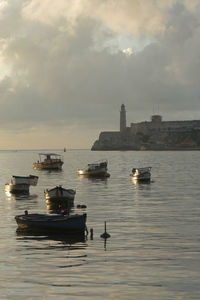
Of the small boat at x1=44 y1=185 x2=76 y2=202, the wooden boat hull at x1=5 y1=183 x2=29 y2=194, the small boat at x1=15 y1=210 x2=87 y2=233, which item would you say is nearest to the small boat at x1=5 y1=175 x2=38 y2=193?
the wooden boat hull at x1=5 y1=183 x2=29 y2=194

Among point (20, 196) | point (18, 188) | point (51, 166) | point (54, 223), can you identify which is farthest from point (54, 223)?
point (51, 166)

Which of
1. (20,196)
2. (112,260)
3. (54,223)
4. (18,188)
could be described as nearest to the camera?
(112,260)

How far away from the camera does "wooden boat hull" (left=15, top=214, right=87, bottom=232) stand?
32969 mm

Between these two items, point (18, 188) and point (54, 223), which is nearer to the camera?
point (54, 223)

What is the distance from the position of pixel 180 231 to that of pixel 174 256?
27.0ft

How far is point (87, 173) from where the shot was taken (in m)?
104

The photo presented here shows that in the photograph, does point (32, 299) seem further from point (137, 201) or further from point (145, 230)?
point (137, 201)

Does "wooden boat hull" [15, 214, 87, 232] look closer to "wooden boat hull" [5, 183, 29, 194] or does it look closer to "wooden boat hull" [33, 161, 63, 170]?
"wooden boat hull" [5, 183, 29, 194]

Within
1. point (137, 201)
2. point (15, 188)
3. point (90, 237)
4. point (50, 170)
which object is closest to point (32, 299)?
point (90, 237)

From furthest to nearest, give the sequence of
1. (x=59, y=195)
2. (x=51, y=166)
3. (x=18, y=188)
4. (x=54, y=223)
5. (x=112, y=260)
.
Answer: (x=51, y=166)
(x=18, y=188)
(x=59, y=195)
(x=54, y=223)
(x=112, y=260)

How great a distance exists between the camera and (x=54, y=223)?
33.5 m

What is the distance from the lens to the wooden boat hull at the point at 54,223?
108 ft

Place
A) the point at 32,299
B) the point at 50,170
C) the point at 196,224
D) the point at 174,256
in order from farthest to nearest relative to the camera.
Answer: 1. the point at 50,170
2. the point at 196,224
3. the point at 174,256
4. the point at 32,299

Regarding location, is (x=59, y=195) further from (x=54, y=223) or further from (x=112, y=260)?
(x=112, y=260)
